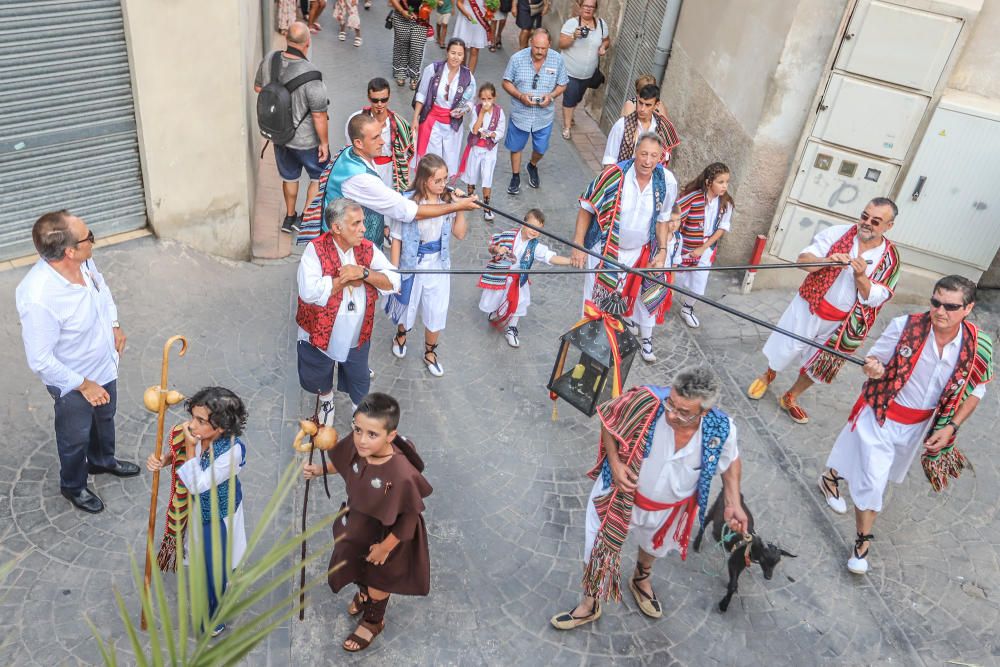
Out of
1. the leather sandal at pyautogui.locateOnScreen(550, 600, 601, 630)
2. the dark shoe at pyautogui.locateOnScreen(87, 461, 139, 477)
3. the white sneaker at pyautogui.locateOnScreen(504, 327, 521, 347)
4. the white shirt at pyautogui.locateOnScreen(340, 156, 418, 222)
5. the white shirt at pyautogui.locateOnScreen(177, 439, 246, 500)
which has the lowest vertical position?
the leather sandal at pyautogui.locateOnScreen(550, 600, 601, 630)

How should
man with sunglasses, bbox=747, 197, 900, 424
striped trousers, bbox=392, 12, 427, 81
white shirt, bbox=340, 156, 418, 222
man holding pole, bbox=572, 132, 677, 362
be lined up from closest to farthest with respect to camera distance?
white shirt, bbox=340, 156, 418, 222, man with sunglasses, bbox=747, 197, 900, 424, man holding pole, bbox=572, 132, 677, 362, striped trousers, bbox=392, 12, 427, 81

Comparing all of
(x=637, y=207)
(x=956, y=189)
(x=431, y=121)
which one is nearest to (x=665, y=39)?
(x=431, y=121)

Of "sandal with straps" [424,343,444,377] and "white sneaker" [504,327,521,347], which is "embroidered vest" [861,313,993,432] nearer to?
"white sneaker" [504,327,521,347]

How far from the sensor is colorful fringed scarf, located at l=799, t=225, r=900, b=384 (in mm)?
6906

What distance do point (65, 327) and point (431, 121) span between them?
16.7 feet

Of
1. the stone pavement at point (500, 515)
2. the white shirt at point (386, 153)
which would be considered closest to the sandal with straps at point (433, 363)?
the stone pavement at point (500, 515)

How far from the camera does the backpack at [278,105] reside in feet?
27.0

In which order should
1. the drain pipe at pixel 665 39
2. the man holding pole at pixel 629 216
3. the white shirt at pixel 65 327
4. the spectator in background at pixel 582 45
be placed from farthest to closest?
the spectator in background at pixel 582 45
the drain pipe at pixel 665 39
the man holding pole at pixel 629 216
the white shirt at pixel 65 327

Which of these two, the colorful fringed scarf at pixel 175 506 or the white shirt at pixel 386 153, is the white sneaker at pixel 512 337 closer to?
the white shirt at pixel 386 153

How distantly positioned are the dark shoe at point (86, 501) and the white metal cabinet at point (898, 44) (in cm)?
683

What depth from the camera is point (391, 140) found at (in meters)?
7.91

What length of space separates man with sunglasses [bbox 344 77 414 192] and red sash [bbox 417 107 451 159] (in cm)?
132

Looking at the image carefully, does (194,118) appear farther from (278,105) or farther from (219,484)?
(219,484)

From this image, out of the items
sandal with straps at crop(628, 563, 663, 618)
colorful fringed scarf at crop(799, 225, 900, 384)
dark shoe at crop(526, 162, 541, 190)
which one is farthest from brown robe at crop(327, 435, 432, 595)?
dark shoe at crop(526, 162, 541, 190)
